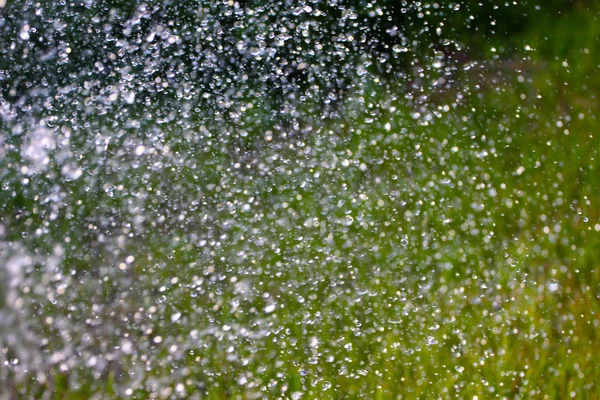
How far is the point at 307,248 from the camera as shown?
1.72 metres

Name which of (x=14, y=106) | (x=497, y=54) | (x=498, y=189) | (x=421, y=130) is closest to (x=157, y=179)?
(x=14, y=106)

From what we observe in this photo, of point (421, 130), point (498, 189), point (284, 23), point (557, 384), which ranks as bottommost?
point (557, 384)

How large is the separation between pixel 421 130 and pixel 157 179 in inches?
30.2

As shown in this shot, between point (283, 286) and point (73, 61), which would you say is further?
point (73, 61)

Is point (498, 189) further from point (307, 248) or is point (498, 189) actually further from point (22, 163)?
point (22, 163)

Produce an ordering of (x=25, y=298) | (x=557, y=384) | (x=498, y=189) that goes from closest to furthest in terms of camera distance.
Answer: (x=557, y=384) < (x=25, y=298) < (x=498, y=189)

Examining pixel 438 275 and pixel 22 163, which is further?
pixel 22 163

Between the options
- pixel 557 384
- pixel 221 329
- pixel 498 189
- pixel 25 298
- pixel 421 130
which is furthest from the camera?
pixel 421 130

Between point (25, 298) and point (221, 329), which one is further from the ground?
point (25, 298)

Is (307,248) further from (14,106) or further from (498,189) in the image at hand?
(14,106)

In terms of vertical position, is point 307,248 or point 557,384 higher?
point 307,248

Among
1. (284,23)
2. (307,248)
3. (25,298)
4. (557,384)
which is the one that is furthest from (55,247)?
(557,384)

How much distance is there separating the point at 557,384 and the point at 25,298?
1.26 metres

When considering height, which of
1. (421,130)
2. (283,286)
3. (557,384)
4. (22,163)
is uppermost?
(421,130)
